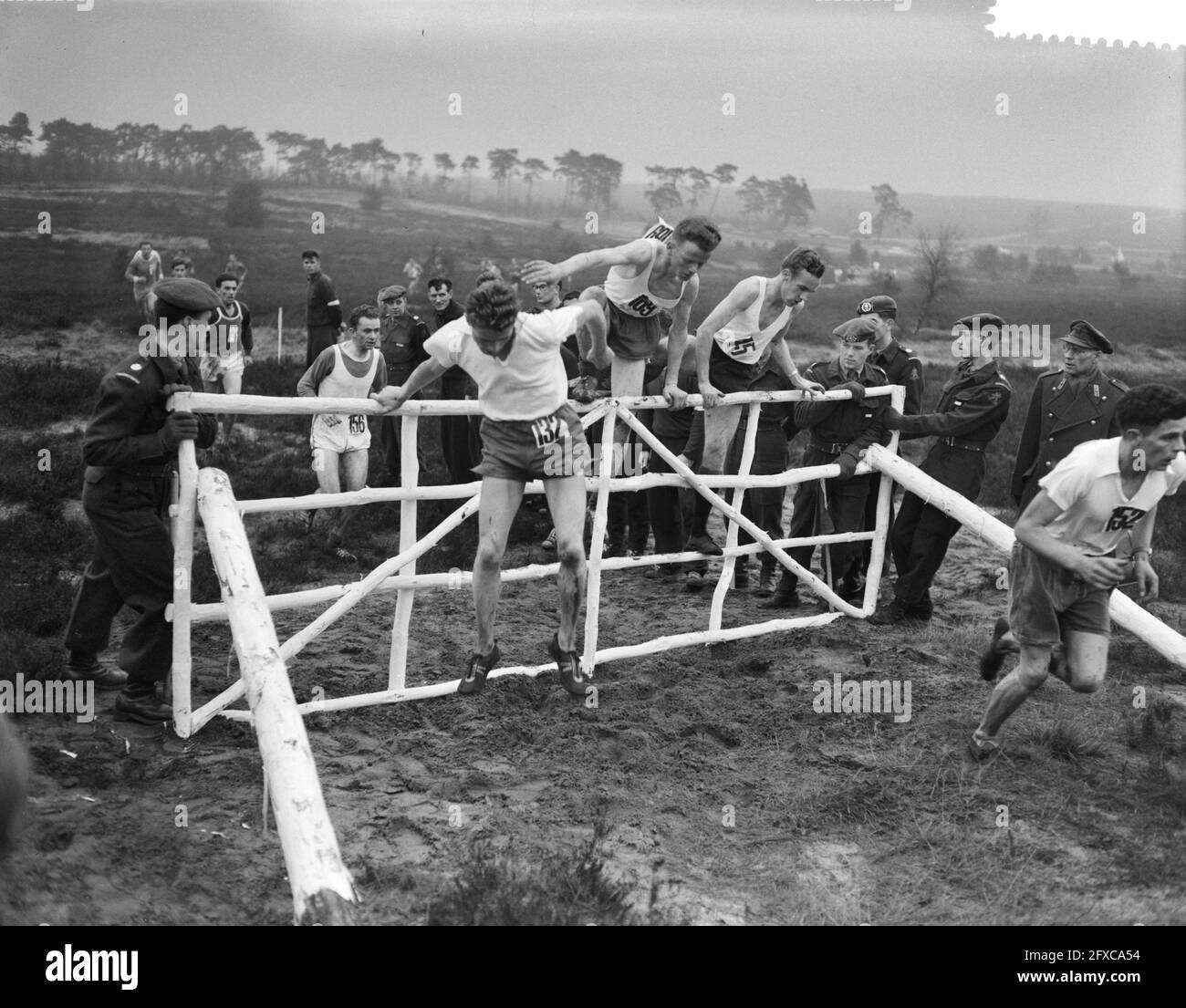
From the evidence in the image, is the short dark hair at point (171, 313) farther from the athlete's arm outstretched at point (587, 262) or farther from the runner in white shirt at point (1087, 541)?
the runner in white shirt at point (1087, 541)

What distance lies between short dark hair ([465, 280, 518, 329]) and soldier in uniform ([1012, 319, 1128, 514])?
12.9 feet

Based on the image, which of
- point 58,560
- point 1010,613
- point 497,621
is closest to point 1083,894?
point 1010,613

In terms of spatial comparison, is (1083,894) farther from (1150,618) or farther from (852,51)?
(852,51)

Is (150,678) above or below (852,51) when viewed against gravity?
below

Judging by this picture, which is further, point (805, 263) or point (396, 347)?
point (396, 347)

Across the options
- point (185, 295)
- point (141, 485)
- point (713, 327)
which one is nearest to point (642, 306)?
point (713, 327)

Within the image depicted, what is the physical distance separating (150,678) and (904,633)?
4.66m

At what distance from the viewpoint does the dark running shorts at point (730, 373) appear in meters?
8.12

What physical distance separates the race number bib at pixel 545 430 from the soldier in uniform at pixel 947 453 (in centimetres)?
310

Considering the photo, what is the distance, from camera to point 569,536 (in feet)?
18.7

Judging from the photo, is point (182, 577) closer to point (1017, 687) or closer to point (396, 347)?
point (1017, 687)

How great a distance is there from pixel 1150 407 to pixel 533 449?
8.70 ft

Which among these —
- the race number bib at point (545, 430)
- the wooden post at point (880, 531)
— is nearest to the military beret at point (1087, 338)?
the wooden post at point (880, 531)
